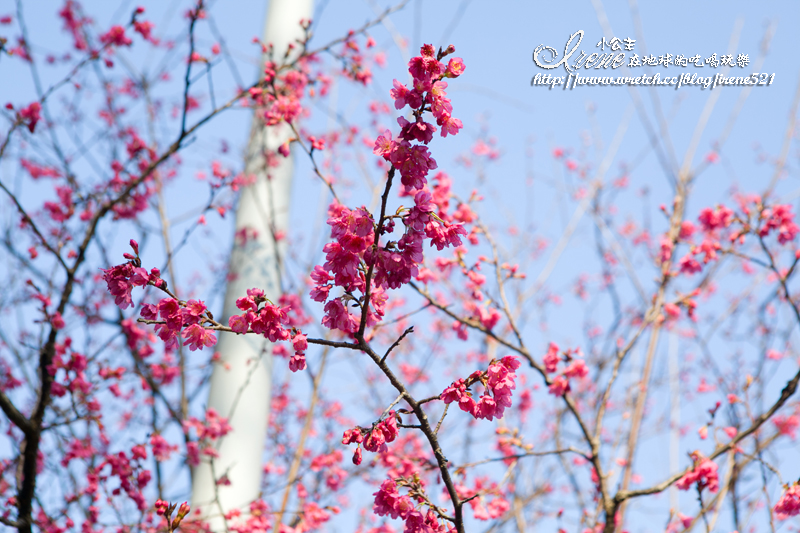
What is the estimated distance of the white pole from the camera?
12.8ft

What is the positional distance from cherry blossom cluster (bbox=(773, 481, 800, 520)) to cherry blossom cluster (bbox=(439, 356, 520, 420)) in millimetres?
1429

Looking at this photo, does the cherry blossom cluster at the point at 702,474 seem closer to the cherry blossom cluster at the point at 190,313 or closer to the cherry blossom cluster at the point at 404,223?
the cherry blossom cluster at the point at 404,223

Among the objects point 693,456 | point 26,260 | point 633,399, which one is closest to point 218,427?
point 26,260

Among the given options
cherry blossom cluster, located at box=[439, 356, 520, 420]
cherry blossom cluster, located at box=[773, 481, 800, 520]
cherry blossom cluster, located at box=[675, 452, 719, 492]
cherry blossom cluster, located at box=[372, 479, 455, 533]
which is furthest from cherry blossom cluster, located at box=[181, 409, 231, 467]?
cherry blossom cluster, located at box=[773, 481, 800, 520]

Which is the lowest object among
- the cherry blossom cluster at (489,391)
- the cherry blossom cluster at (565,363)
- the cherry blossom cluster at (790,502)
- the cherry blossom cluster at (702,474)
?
the cherry blossom cluster at (790,502)

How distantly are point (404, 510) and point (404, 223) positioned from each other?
0.85 meters

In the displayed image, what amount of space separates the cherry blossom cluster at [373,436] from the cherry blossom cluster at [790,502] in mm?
1697

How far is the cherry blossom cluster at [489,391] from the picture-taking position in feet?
5.45

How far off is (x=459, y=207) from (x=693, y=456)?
169 cm

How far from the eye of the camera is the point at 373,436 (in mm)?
1607

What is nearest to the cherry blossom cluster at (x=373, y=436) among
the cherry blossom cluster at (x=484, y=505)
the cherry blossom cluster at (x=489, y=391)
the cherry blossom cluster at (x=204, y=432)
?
the cherry blossom cluster at (x=489, y=391)

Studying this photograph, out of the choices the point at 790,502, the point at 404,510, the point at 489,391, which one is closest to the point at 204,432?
the point at 404,510

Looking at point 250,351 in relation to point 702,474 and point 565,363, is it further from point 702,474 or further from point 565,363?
point 702,474

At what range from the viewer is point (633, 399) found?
5211 mm
